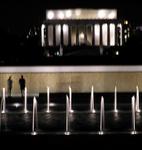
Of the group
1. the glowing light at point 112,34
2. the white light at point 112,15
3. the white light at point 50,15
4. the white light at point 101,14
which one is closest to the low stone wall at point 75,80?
the white light at point 50,15

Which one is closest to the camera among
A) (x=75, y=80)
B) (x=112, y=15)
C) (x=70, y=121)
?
(x=70, y=121)

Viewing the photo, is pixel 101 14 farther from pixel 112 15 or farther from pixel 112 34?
pixel 112 34

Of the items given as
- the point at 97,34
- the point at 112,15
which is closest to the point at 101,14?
the point at 112,15

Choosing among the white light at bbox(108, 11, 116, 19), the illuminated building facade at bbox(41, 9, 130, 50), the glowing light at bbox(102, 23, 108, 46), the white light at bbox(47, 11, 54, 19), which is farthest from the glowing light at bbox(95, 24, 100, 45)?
the white light at bbox(47, 11, 54, 19)

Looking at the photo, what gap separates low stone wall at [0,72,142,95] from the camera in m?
22.3

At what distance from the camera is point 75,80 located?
73.5 ft

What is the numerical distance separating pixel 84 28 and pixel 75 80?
1456 centimetres

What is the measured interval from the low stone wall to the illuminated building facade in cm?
1119

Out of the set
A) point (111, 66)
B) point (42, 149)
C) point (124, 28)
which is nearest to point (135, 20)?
point (124, 28)

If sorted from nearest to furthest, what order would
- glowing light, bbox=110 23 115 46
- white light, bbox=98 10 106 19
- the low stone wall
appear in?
the low stone wall → white light, bbox=98 10 106 19 → glowing light, bbox=110 23 115 46

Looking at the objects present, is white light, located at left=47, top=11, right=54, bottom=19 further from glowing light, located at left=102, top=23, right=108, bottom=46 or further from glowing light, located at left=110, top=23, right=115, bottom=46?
glowing light, located at left=110, top=23, right=115, bottom=46

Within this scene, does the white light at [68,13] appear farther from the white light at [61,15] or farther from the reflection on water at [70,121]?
the reflection on water at [70,121]

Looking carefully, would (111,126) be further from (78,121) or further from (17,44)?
(17,44)

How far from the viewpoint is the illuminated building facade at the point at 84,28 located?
112 ft
